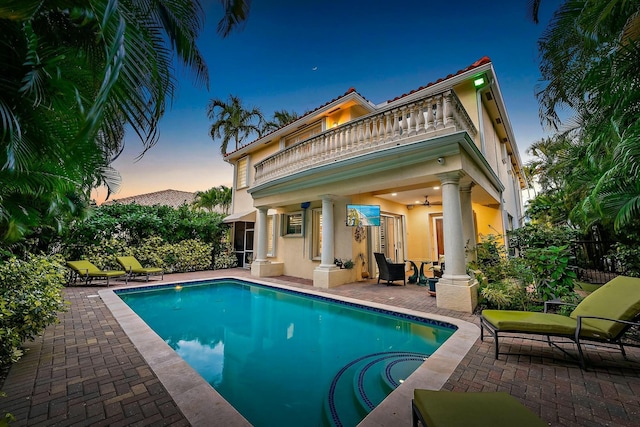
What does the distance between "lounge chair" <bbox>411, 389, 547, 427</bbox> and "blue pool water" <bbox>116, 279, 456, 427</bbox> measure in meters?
1.21

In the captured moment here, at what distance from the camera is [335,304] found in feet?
Answer: 26.8

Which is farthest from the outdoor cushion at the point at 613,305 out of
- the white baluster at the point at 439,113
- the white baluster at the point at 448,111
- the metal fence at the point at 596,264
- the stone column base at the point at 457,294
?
the metal fence at the point at 596,264

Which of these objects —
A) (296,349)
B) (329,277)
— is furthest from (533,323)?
(329,277)

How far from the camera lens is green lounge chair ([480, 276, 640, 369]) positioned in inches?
139

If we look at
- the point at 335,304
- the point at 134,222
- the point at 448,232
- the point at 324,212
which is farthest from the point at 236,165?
the point at 448,232

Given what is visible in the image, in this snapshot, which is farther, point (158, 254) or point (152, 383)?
point (158, 254)

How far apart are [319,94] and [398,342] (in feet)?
46.1

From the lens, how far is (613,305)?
3.81 m

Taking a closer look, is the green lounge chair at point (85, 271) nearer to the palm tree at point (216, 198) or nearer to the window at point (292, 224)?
the window at point (292, 224)

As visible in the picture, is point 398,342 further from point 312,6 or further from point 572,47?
point 312,6

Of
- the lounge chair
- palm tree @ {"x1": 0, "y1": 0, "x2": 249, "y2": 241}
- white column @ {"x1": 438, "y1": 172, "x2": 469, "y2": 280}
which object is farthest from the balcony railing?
the lounge chair

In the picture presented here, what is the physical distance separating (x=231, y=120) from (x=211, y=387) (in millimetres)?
22336

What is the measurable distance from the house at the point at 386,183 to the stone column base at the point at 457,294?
0.03 m

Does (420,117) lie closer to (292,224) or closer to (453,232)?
(453,232)
